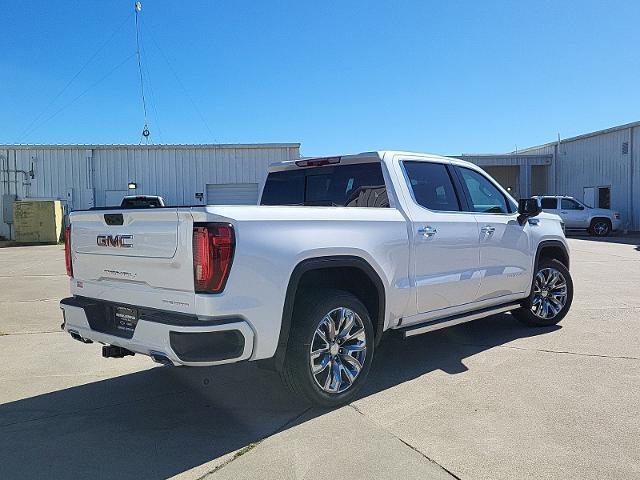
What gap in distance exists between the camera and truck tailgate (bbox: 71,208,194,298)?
333cm

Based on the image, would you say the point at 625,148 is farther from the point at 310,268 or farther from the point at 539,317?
the point at 310,268

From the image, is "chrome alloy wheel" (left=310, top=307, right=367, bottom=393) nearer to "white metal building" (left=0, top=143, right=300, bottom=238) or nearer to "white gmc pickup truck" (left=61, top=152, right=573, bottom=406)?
"white gmc pickup truck" (left=61, top=152, right=573, bottom=406)

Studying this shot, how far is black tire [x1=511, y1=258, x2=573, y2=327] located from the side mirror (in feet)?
2.38

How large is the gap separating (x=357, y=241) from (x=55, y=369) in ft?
10.8

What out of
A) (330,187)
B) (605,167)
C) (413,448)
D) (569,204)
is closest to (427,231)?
(330,187)

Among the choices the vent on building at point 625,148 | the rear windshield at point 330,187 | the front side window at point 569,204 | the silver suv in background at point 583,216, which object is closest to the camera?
the rear windshield at point 330,187

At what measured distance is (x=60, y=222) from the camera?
23.5 metres

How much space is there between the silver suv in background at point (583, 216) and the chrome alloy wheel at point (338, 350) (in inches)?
864

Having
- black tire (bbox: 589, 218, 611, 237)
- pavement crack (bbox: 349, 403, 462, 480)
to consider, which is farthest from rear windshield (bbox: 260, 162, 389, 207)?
black tire (bbox: 589, 218, 611, 237)

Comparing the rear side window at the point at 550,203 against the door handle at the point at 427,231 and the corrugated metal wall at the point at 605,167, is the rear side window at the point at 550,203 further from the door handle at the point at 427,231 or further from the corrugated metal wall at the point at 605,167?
the door handle at the point at 427,231

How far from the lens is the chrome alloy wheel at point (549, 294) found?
634 cm

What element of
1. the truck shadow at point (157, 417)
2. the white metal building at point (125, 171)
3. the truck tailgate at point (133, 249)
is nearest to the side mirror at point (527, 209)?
the truck shadow at point (157, 417)

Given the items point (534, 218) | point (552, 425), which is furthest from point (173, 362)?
point (534, 218)

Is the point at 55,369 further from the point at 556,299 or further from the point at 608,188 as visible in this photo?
the point at 608,188
